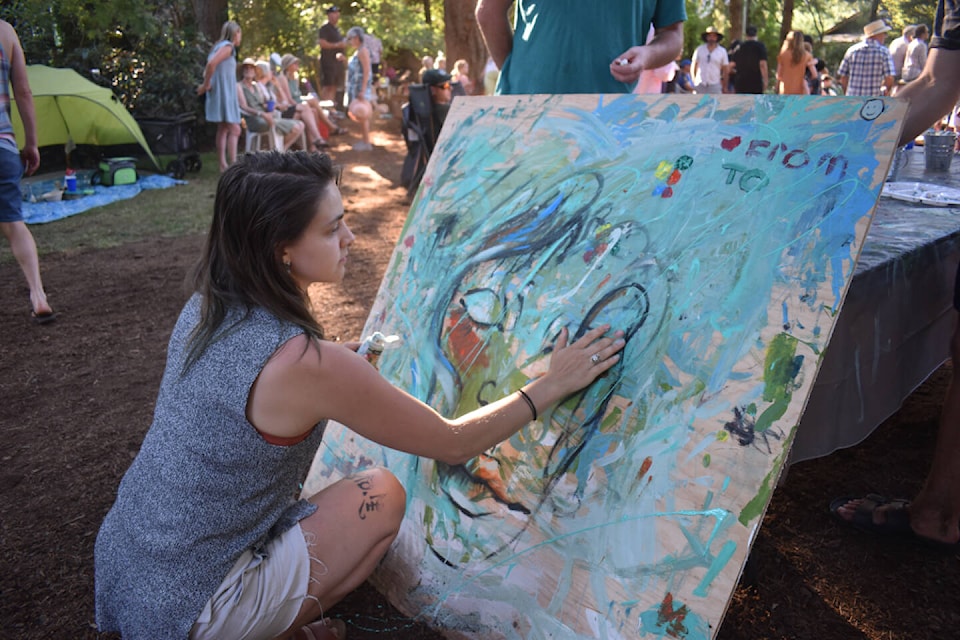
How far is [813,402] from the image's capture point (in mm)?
1965

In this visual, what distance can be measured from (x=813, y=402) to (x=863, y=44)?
8.60 m

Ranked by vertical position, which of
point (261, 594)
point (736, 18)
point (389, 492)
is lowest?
point (261, 594)

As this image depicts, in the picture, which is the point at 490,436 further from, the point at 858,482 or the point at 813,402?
the point at 858,482

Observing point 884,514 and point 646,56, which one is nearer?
point 884,514

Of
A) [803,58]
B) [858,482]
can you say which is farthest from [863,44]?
[858,482]

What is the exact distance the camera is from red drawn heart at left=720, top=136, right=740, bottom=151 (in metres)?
1.61

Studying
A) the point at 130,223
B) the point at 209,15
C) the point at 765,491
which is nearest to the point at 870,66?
the point at 130,223

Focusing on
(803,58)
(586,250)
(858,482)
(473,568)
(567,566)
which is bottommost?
(858,482)

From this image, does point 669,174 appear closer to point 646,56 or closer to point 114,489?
point 646,56

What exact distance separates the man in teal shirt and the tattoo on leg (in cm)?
148

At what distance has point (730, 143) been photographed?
162 cm

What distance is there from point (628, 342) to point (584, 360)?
0.10m

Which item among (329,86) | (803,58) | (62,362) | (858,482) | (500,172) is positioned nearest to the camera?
(500,172)

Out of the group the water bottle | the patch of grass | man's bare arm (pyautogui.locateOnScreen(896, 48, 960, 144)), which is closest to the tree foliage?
the patch of grass
